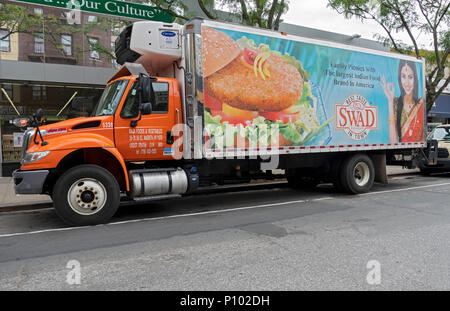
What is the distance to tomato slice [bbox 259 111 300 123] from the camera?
764 cm

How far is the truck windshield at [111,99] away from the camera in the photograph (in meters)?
6.66

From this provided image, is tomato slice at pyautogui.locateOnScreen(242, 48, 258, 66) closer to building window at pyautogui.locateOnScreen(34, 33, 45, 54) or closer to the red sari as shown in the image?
the red sari

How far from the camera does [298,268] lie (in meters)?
3.94

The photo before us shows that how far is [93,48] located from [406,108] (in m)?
11.0

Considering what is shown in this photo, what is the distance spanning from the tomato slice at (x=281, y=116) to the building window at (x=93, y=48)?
29.5ft

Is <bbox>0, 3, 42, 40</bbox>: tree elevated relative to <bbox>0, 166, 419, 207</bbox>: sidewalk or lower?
elevated

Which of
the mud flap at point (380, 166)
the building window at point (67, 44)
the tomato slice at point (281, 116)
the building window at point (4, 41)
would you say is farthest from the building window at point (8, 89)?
the mud flap at point (380, 166)

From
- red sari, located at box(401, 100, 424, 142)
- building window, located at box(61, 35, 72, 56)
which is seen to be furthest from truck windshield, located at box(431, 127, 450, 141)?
building window, located at box(61, 35, 72, 56)

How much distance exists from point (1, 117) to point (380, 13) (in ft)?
49.5

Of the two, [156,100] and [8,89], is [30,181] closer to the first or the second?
[156,100]

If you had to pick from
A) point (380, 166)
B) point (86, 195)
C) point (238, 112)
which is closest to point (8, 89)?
point (86, 195)

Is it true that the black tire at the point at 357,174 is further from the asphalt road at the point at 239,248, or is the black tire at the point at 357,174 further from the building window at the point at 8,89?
the building window at the point at 8,89

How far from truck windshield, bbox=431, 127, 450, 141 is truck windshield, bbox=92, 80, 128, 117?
12.0 m

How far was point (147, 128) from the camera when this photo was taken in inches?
267
